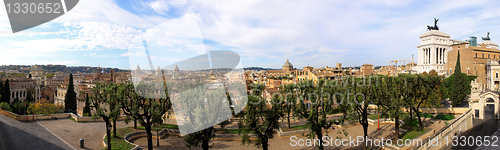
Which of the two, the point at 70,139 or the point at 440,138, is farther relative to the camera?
the point at 70,139

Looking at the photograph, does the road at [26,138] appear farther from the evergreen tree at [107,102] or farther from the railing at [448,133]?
the railing at [448,133]

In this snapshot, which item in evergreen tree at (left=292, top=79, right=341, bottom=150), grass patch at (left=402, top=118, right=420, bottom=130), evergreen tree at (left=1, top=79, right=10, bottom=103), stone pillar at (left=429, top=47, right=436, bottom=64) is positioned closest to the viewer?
evergreen tree at (left=292, top=79, right=341, bottom=150)

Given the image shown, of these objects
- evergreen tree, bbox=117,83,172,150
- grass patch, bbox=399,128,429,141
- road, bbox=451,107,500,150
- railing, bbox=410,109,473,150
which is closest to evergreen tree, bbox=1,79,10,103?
evergreen tree, bbox=117,83,172,150

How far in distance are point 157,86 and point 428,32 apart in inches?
2487

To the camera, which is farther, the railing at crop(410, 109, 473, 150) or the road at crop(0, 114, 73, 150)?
the railing at crop(410, 109, 473, 150)

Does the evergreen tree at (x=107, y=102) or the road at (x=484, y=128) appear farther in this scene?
the road at (x=484, y=128)

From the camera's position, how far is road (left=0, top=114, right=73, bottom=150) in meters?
8.73

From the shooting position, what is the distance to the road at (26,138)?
8734mm

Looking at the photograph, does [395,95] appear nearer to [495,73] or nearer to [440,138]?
[440,138]

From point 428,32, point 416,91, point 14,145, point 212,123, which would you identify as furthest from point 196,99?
point 428,32

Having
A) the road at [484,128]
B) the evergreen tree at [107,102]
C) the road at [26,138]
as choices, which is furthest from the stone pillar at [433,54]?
the road at [26,138]

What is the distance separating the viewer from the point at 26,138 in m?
11.3

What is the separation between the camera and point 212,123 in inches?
443

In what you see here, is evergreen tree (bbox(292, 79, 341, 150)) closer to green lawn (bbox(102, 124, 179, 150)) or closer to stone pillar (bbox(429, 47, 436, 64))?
green lawn (bbox(102, 124, 179, 150))
